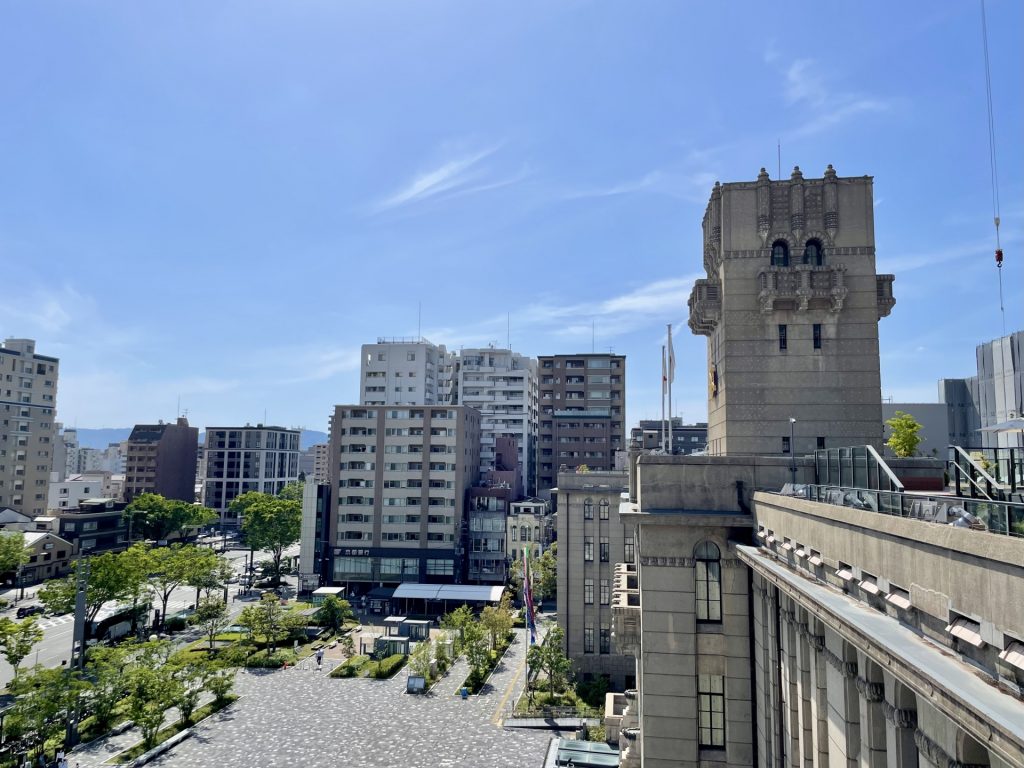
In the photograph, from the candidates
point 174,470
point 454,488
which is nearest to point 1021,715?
point 454,488

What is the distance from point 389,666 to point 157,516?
76.9 meters

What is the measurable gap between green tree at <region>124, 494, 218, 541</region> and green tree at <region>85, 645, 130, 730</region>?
246ft

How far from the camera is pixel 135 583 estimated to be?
5853 centimetres

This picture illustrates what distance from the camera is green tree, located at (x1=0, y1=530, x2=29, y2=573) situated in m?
73.4

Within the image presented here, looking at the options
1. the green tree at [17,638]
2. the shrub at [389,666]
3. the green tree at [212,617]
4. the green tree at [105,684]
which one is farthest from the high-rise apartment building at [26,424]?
the shrub at [389,666]

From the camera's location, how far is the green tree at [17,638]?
142 ft

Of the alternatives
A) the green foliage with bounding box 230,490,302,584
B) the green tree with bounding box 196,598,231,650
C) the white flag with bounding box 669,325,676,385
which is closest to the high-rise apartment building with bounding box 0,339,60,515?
the green foliage with bounding box 230,490,302,584

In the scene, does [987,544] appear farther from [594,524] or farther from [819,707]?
[594,524]

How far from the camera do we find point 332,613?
66.6m

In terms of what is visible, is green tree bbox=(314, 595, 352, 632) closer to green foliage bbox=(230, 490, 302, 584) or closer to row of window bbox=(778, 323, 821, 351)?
green foliage bbox=(230, 490, 302, 584)

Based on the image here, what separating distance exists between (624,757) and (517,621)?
47.3 metres

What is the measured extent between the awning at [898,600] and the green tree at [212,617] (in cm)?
6276

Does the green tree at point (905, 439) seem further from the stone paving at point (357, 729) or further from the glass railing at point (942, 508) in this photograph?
the stone paving at point (357, 729)

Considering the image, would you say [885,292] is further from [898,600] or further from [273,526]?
[273,526]
